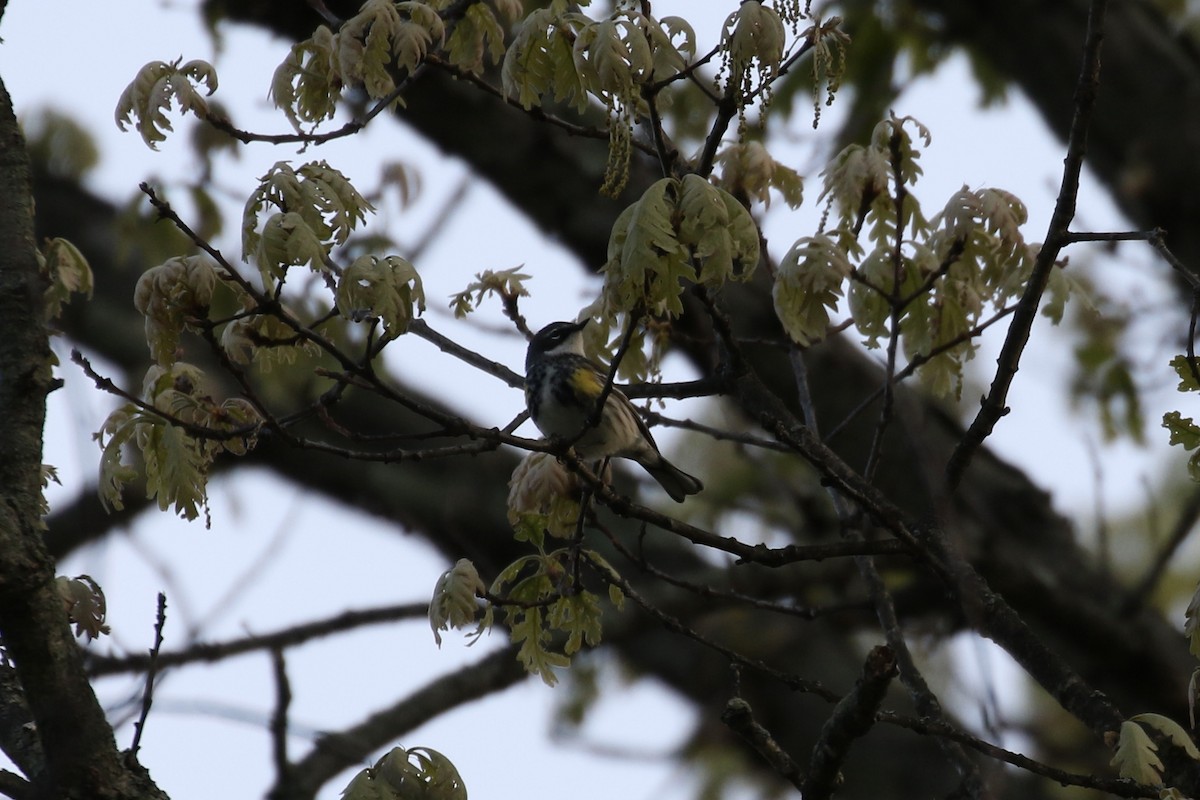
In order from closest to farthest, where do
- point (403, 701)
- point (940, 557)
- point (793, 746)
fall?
point (940, 557) → point (403, 701) → point (793, 746)

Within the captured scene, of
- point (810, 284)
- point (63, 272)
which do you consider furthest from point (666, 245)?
point (63, 272)

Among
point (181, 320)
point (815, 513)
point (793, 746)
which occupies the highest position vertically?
point (815, 513)

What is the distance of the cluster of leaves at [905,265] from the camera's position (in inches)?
117

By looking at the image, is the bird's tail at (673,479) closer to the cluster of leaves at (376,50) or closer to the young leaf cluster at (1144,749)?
the cluster of leaves at (376,50)

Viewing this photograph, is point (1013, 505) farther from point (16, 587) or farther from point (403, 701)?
point (16, 587)

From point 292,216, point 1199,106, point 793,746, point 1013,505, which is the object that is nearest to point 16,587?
point 292,216

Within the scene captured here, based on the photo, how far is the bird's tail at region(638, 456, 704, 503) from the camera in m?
4.85

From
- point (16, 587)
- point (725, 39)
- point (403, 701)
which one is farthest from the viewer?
point (403, 701)

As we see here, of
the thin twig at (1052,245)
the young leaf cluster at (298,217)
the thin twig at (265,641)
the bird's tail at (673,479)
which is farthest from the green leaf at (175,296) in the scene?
the bird's tail at (673,479)

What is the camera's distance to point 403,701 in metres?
5.14

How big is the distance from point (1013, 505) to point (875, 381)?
2.72ft

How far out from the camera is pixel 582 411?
14.3 feet

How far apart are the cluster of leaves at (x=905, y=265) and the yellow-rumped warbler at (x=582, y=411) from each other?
44.3 inches

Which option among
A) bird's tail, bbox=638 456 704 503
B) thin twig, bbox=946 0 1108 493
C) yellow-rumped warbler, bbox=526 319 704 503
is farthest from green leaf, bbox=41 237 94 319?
bird's tail, bbox=638 456 704 503
